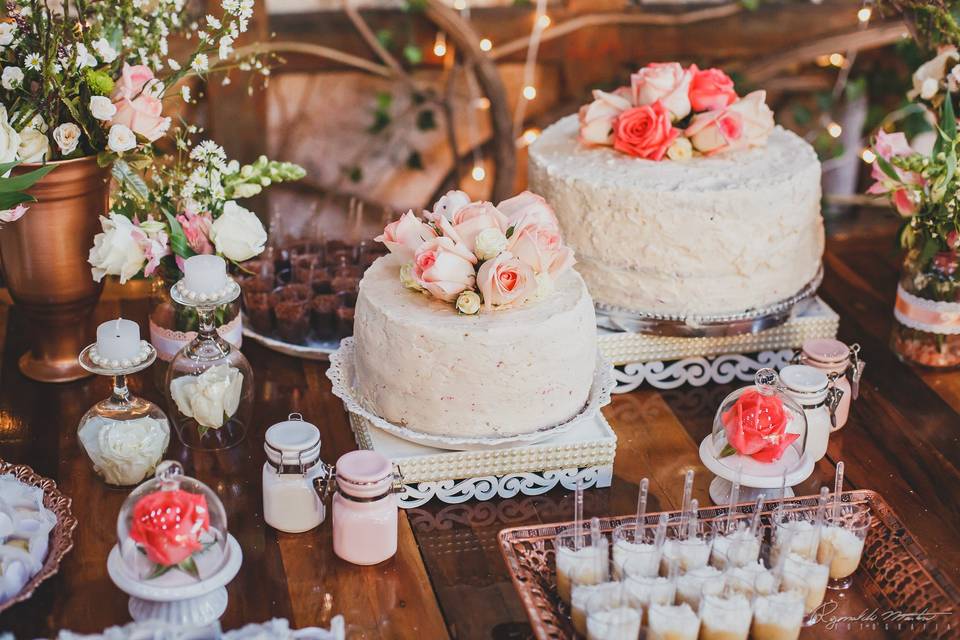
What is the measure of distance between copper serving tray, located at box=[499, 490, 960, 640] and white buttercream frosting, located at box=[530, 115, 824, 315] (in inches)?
21.0

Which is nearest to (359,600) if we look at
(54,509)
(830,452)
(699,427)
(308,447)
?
(308,447)

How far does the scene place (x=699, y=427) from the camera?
2127mm

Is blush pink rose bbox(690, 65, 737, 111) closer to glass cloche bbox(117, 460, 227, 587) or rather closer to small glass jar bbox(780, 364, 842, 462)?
small glass jar bbox(780, 364, 842, 462)

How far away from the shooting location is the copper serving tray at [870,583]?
5.19 feet

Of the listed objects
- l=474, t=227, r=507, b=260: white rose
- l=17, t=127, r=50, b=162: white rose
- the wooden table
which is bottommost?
the wooden table

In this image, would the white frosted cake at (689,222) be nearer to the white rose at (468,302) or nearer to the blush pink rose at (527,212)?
the blush pink rose at (527,212)

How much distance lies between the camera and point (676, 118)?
2.26 metres


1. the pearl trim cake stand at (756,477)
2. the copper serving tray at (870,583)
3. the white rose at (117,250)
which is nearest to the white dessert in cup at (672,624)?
the copper serving tray at (870,583)

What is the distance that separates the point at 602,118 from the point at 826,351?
2.07 feet

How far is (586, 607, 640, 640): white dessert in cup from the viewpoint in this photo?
1459 millimetres

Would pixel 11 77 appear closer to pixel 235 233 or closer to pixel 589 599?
pixel 235 233

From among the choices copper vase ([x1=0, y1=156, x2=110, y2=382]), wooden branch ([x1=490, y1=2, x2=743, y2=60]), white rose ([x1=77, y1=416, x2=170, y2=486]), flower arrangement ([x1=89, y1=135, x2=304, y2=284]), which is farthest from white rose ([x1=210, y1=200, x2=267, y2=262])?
wooden branch ([x1=490, y1=2, x2=743, y2=60])

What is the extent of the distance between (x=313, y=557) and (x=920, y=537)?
3.14ft

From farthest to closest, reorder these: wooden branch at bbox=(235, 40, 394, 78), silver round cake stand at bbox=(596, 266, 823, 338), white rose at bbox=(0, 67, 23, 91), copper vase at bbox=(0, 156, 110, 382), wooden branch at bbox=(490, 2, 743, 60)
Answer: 1. wooden branch at bbox=(490, 2, 743, 60)
2. wooden branch at bbox=(235, 40, 394, 78)
3. silver round cake stand at bbox=(596, 266, 823, 338)
4. copper vase at bbox=(0, 156, 110, 382)
5. white rose at bbox=(0, 67, 23, 91)
